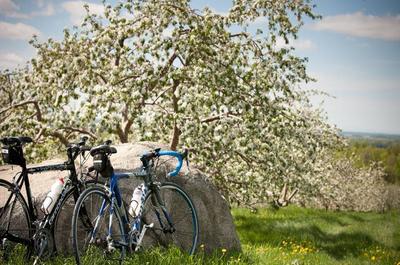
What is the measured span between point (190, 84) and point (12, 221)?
18.1 feet

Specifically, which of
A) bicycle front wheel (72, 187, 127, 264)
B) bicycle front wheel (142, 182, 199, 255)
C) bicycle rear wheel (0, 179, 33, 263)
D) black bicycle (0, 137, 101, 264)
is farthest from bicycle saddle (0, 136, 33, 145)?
bicycle front wheel (142, 182, 199, 255)

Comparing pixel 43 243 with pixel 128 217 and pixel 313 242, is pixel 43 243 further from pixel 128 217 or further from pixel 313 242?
pixel 313 242

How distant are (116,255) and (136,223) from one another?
0.48 metres

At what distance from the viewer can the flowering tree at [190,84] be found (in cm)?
930

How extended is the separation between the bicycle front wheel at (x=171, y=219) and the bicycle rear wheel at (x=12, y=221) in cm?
161

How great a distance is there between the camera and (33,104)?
12609mm

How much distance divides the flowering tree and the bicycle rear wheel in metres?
3.40

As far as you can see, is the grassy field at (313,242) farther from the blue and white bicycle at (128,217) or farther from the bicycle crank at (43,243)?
the bicycle crank at (43,243)

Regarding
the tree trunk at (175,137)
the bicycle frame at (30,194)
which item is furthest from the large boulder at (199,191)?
the tree trunk at (175,137)

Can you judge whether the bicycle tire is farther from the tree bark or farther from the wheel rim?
the tree bark

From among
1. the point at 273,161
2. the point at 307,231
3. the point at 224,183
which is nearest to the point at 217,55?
the point at 273,161

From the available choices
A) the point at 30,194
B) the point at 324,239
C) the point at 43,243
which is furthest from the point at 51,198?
the point at 324,239

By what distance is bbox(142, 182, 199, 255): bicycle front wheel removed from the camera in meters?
6.34

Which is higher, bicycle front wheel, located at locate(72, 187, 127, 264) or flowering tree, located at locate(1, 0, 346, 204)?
flowering tree, located at locate(1, 0, 346, 204)
